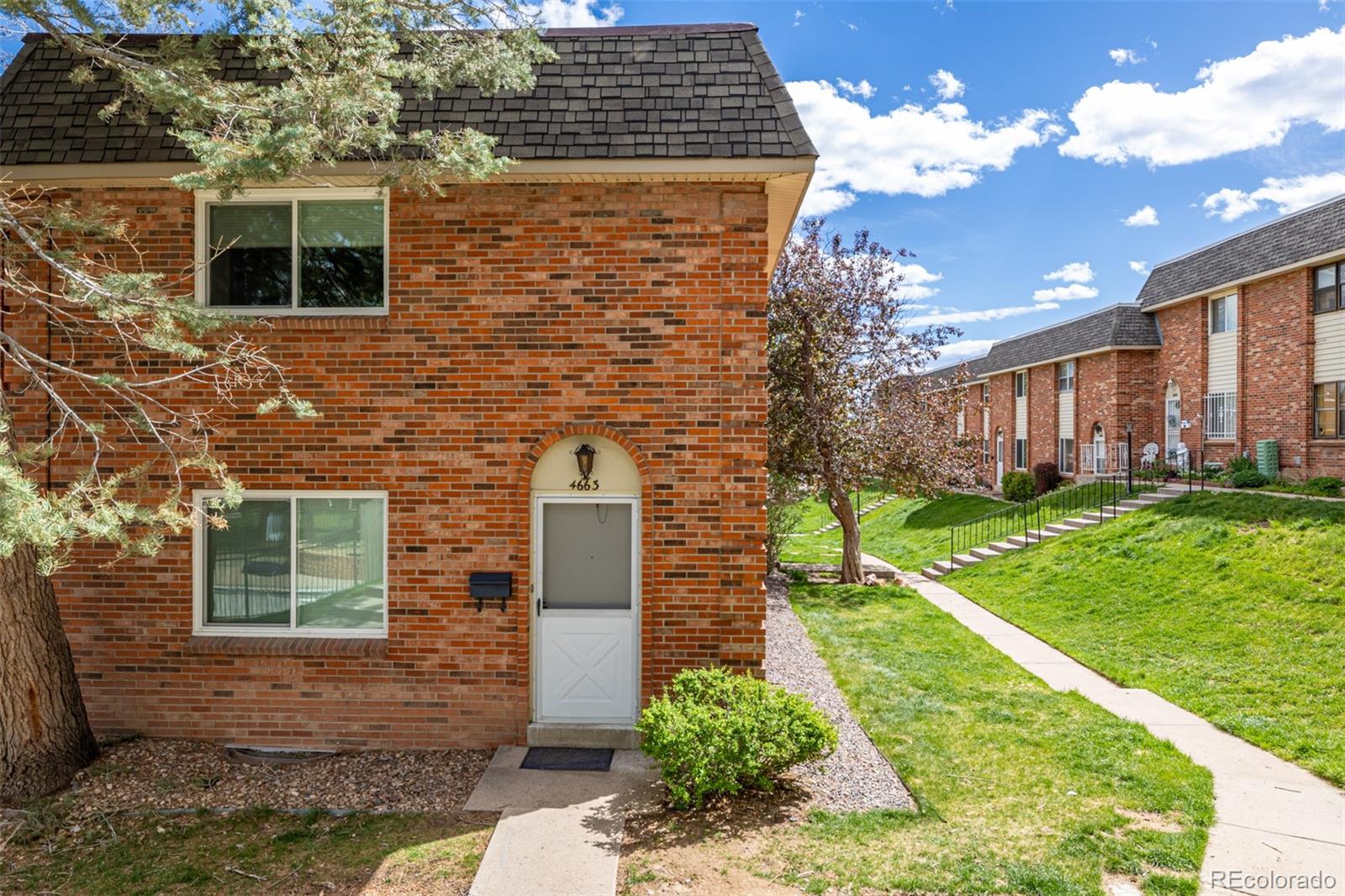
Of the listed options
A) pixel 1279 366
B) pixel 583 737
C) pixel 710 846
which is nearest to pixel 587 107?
pixel 583 737

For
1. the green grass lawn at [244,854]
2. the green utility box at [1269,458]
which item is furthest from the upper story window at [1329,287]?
the green grass lawn at [244,854]

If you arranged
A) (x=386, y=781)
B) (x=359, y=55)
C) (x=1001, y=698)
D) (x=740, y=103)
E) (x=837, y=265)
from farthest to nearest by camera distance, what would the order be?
(x=837, y=265)
(x=1001, y=698)
(x=740, y=103)
(x=386, y=781)
(x=359, y=55)

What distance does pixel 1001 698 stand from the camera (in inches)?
318

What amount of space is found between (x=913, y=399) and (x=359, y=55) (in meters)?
12.9

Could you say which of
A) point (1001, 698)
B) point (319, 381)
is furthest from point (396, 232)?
point (1001, 698)

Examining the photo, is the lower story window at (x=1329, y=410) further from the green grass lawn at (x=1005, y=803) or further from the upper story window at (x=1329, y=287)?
the green grass lawn at (x=1005, y=803)

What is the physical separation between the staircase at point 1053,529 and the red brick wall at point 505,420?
12846 mm

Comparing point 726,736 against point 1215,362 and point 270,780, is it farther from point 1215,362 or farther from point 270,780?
point 1215,362

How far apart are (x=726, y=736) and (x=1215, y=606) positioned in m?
9.60

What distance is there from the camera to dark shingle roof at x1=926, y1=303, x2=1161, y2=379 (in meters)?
23.2

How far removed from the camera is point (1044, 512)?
Answer: 20.2 meters

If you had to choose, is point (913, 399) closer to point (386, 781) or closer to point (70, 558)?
point (386, 781)

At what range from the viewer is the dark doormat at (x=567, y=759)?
616 centimetres

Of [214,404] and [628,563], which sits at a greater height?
[214,404]
